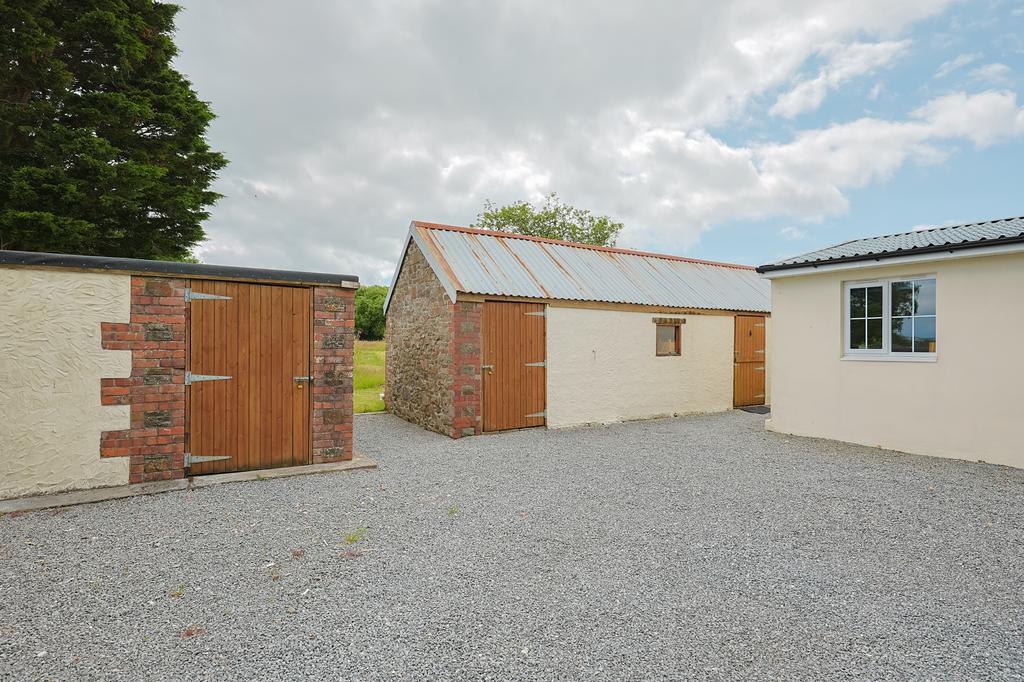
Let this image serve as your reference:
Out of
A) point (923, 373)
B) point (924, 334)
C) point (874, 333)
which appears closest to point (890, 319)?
point (874, 333)

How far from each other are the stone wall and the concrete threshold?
2876 mm

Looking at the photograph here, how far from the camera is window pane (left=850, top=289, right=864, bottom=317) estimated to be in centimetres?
828

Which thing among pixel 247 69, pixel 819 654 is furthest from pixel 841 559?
pixel 247 69

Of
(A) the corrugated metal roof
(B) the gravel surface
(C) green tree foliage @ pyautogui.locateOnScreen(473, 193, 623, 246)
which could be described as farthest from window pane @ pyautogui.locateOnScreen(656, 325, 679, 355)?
(C) green tree foliage @ pyautogui.locateOnScreen(473, 193, 623, 246)

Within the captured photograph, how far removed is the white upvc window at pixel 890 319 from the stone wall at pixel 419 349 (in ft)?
23.0

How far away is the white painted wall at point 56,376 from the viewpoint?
16.9 ft

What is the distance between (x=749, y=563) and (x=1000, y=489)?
4.33 m

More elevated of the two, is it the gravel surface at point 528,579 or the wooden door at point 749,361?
the wooden door at point 749,361

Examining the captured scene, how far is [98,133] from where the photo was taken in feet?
45.1

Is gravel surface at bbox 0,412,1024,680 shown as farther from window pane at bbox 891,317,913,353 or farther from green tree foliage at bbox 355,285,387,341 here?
green tree foliage at bbox 355,285,387,341

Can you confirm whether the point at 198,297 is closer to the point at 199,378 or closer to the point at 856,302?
the point at 199,378

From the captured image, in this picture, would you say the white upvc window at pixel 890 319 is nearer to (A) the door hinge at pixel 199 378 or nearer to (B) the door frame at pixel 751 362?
(B) the door frame at pixel 751 362

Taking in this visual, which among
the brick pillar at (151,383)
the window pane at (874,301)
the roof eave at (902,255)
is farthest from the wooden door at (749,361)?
the brick pillar at (151,383)

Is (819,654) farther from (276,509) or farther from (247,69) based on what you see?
(247,69)
